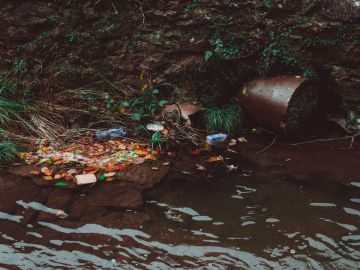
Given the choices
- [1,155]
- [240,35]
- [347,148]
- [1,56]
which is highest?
[240,35]

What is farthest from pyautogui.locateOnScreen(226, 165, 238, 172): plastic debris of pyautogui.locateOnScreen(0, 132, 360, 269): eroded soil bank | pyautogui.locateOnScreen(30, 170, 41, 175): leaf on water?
pyautogui.locateOnScreen(30, 170, 41, 175): leaf on water

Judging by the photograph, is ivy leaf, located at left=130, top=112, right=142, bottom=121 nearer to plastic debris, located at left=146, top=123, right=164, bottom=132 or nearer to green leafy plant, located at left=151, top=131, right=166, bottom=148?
plastic debris, located at left=146, top=123, right=164, bottom=132

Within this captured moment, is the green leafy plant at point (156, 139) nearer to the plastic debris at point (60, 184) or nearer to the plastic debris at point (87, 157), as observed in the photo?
the plastic debris at point (87, 157)

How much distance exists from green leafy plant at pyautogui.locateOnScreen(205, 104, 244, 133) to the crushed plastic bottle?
3.80 ft

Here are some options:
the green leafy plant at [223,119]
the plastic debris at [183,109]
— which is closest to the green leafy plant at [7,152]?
the plastic debris at [183,109]

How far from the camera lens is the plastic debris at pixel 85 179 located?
14.2 ft

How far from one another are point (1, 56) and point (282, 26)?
12.9 ft

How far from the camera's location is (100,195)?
13.5ft

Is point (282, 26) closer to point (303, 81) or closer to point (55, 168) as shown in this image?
point (303, 81)

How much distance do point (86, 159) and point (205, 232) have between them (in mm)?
1960

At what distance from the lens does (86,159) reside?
16.0 ft

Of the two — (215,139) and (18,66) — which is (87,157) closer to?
(215,139)

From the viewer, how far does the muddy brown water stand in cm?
320

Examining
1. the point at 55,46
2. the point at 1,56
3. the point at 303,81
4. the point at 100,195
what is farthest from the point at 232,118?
the point at 1,56
